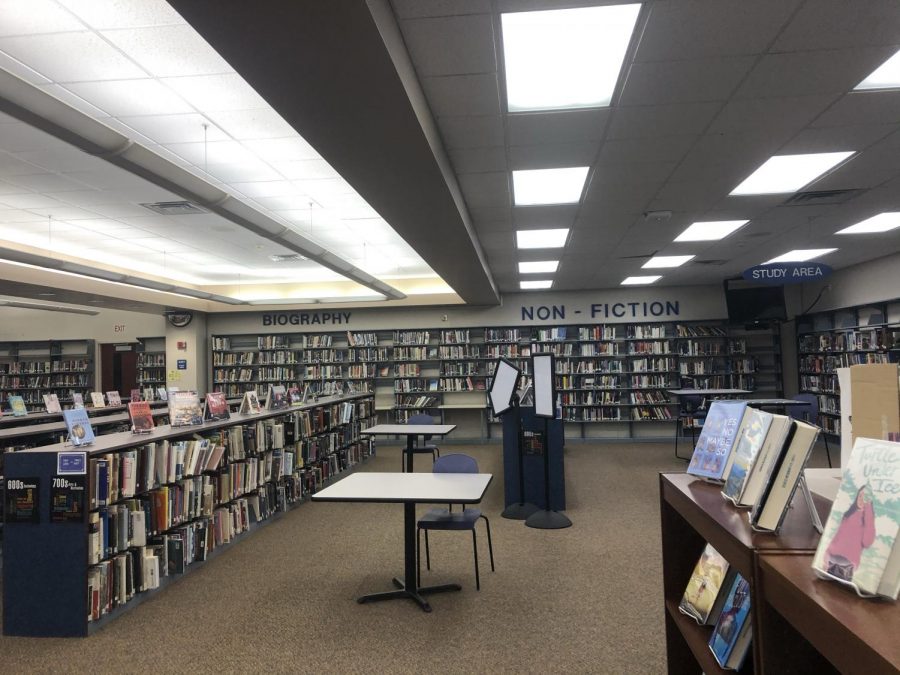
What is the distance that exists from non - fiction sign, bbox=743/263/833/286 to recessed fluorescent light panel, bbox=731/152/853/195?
847mm

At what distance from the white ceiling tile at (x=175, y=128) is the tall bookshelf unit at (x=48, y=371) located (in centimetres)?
1015

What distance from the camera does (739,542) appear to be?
1.32 metres

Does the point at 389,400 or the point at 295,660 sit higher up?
the point at 389,400

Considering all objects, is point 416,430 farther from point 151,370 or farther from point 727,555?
point 151,370

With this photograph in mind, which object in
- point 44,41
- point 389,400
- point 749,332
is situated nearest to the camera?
point 44,41

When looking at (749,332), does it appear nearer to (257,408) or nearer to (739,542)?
(257,408)

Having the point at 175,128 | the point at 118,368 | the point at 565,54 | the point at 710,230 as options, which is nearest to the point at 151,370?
the point at 118,368

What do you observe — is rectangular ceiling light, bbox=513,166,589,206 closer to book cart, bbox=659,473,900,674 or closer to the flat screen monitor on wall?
book cart, bbox=659,473,900,674

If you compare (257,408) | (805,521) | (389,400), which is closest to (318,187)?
(257,408)

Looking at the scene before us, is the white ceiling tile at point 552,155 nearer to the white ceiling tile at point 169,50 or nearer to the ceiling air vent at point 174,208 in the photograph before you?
the white ceiling tile at point 169,50

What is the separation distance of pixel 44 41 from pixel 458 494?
3451 millimetres

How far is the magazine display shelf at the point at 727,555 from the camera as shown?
121cm

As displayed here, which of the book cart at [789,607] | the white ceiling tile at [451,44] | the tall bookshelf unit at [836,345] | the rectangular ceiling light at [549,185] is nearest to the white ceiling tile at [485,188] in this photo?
the rectangular ceiling light at [549,185]

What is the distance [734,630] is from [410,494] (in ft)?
6.76
